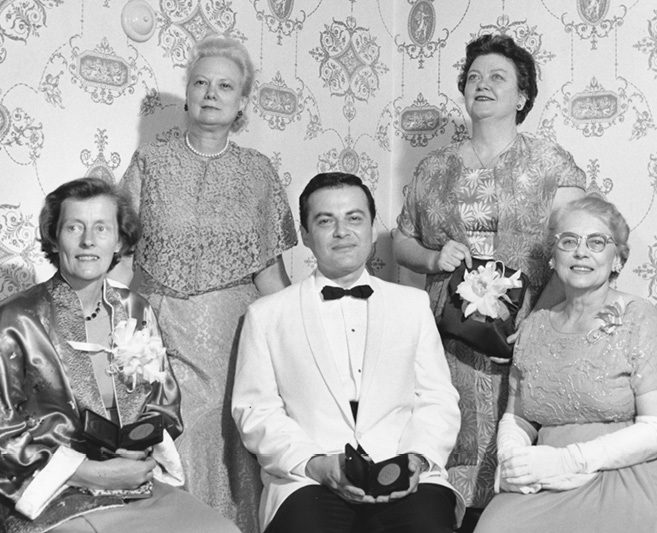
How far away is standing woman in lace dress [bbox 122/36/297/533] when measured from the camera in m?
2.75

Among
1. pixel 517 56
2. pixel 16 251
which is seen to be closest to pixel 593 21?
pixel 517 56

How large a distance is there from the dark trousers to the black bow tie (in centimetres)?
53

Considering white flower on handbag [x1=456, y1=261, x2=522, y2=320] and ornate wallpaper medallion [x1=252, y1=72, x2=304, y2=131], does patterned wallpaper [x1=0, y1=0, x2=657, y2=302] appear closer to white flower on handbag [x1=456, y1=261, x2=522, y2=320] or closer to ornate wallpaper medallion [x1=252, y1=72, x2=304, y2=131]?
ornate wallpaper medallion [x1=252, y1=72, x2=304, y2=131]

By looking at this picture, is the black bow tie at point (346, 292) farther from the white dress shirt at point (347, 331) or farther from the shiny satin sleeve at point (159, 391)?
the shiny satin sleeve at point (159, 391)

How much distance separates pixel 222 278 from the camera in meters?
2.80

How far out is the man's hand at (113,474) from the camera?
213 centimetres

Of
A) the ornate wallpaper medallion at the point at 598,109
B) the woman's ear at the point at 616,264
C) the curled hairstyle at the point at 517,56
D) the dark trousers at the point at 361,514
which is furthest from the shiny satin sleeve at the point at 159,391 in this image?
the ornate wallpaper medallion at the point at 598,109

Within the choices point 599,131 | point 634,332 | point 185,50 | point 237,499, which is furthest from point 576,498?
point 185,50

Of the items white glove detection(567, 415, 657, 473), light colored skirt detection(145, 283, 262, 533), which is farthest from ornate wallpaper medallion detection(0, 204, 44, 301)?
white glove detection(567, 415, 657, 473)

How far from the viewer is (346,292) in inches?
103

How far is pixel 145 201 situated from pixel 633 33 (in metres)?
1.84

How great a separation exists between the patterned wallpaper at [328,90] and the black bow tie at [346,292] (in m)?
0.99

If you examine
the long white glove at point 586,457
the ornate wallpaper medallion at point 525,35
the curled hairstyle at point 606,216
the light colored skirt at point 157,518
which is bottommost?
the light colored skirt at point 157,518

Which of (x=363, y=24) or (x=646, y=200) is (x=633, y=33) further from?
(x=363, y=24)
